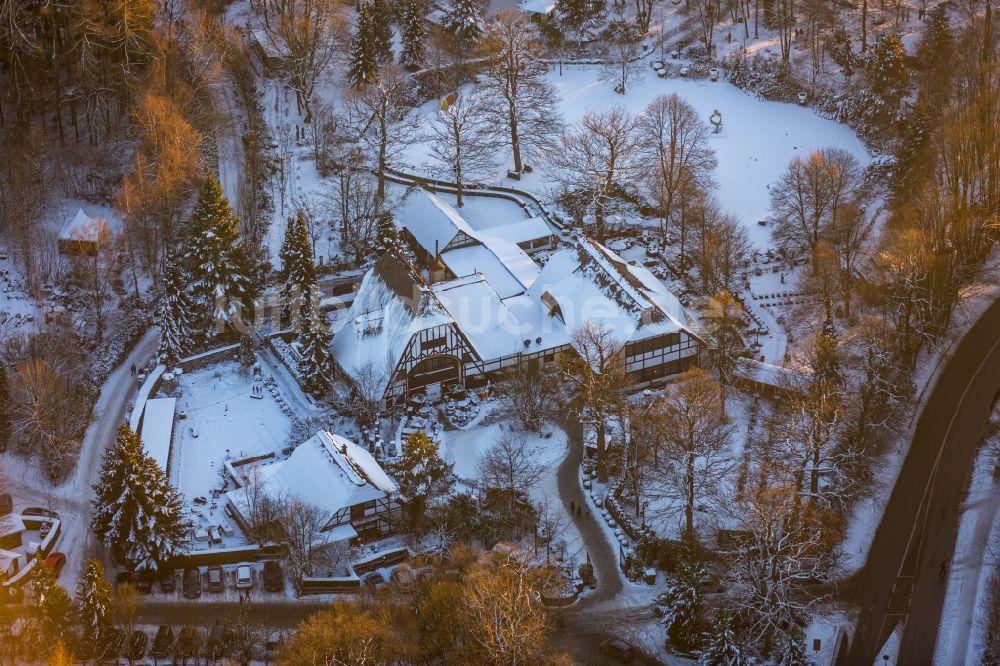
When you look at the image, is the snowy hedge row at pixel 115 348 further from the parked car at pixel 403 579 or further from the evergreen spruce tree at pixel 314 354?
the parked car at pixel 403 579

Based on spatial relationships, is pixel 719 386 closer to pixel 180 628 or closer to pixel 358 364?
pixel 358 364

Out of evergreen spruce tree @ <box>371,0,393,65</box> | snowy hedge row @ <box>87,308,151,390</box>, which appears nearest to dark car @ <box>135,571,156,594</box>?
snowy hedge row @ <box>87,308,151,390</box>

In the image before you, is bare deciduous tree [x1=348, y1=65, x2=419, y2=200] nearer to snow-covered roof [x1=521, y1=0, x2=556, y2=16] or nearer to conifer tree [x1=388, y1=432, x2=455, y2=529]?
snow-covered roof [x1=521, y1=0, x2=556, y2=16]

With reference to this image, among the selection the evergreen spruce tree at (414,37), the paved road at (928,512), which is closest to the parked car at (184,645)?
the paved road at (928,512)

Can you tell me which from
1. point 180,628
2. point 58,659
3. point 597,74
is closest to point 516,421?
point 180,628

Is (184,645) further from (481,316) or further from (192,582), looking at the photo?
(481,316)
